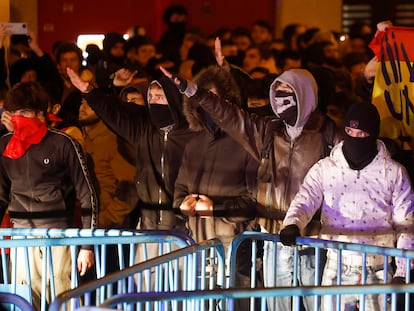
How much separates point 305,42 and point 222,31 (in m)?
1.02

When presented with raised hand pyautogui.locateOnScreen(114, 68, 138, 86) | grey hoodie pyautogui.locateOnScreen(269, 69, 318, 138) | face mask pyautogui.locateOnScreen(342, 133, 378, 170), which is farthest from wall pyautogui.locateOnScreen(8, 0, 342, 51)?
face mask pyautogui.locateOnScreen(342, 133, 378, 170)

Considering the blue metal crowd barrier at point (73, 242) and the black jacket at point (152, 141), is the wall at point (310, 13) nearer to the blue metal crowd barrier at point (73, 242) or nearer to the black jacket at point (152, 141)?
the black jacket at point (152, 141)

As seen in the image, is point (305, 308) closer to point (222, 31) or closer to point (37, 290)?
point (37, 290)

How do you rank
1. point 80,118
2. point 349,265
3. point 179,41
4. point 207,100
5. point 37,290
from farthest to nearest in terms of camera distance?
point 179,41 → point 80,118 → point 207,100 → point 37,290 → point 349,265

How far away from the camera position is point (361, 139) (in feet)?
28.6

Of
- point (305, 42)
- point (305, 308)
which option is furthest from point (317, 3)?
point (305, 308)

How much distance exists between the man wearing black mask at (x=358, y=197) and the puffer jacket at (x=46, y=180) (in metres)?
1.62

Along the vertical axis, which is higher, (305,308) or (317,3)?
(317,3)

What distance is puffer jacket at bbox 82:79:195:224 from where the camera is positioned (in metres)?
10.2

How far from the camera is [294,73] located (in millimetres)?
9609

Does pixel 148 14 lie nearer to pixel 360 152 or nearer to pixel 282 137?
pixel 282 137

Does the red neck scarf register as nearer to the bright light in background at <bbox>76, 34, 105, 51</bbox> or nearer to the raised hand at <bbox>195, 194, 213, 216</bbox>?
the raised hand at <bbox>195, 194, 213, 216</bbox>

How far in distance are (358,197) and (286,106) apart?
104cm

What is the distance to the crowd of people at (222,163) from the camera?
28.5ft
